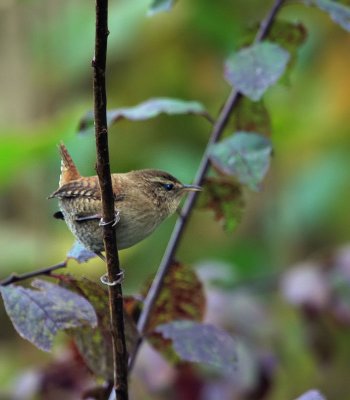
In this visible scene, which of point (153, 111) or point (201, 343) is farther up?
point (153, 111)

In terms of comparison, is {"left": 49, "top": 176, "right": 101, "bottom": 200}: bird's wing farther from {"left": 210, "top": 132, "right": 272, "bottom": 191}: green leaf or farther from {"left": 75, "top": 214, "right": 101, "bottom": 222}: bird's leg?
{"left": 210, "top": 132, "right": 272, "bottom": 191}: green leaf

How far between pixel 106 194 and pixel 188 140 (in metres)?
3.41

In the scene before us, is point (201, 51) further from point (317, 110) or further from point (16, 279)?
point (16, 279)

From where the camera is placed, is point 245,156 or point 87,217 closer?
point 87,217

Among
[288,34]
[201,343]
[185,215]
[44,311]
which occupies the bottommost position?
[201,343]

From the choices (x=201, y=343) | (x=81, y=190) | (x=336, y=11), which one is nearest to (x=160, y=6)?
(x=336, y=11)

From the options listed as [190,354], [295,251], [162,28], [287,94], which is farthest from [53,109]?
[190,354]

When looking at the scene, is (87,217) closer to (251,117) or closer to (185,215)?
(185,215)

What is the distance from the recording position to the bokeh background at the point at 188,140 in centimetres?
380

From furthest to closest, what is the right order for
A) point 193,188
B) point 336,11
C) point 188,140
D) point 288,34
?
point 188,140, point 288,34, point 336,11, point 193,188

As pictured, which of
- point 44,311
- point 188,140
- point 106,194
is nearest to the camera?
point 106,194

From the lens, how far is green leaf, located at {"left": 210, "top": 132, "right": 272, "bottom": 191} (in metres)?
1.67

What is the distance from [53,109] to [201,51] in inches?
46.7

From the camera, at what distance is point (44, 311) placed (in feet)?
4.96
